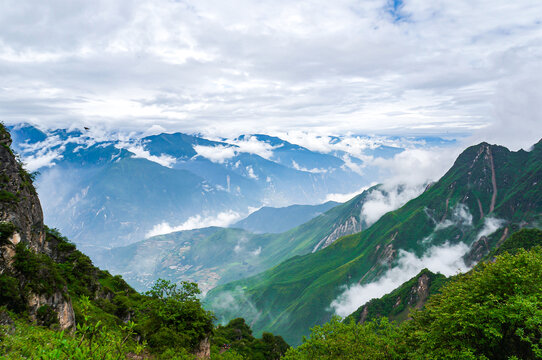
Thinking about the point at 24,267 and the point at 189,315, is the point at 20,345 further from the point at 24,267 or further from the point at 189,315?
the point at 189,315

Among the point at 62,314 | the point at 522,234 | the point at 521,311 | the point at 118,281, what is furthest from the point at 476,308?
the point at 522,234

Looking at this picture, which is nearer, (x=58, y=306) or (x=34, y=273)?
(x=34, y=273)

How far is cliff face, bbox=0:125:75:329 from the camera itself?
134 feet

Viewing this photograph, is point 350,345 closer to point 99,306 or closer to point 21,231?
point 99,306

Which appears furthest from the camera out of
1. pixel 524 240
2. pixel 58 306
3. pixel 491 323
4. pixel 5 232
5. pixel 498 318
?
pixel 524 240

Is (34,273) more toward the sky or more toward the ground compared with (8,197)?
more toward the ground

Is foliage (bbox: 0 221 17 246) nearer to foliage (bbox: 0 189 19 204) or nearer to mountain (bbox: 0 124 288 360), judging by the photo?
mountain (bbox: 0 124 288 360)

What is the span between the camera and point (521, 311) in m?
28.5

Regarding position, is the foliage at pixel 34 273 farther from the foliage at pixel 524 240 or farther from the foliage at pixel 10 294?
the foliage at pixel 524 240

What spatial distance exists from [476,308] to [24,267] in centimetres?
5924

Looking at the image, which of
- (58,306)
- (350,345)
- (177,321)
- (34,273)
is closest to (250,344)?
(177,321)

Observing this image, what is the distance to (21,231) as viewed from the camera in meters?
49.7

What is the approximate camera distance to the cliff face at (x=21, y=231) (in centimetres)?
4097

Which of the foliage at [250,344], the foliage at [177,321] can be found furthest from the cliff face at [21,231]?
the foliage at [250,344]
